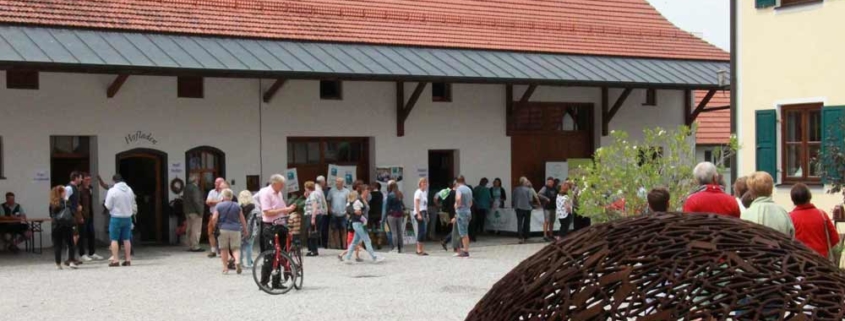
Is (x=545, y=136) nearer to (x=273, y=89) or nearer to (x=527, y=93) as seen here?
(x=527, y=93)

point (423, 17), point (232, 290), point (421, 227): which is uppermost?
point (423, 17)

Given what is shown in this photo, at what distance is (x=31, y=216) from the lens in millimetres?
25156

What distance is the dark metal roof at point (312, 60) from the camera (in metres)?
23.9

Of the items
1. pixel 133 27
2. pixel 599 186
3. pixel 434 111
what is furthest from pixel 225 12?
pixel 599 186

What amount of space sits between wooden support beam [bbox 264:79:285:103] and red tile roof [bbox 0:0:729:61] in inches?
47.9

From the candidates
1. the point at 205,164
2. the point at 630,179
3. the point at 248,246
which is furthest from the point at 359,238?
the point at 630,179

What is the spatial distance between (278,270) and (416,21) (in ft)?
55.4

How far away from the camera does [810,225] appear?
29.7 ft

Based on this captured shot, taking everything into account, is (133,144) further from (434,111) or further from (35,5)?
(434,111)

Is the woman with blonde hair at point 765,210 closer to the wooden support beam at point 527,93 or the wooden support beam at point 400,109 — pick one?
the wooden support beam at point 400,109

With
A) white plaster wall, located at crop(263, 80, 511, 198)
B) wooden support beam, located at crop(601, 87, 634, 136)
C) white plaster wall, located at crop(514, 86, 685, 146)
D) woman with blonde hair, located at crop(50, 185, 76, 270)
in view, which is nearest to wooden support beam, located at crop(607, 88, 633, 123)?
wooden support beam, located at crop(601, 87, 634, 136)

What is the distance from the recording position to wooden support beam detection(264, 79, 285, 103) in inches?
1093

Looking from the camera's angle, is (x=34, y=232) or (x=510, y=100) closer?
(x=34, y=232)

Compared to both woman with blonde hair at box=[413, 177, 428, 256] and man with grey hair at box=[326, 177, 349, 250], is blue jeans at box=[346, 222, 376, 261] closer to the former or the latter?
woman with blonde hair at box=[413, 177, 428, 256]
